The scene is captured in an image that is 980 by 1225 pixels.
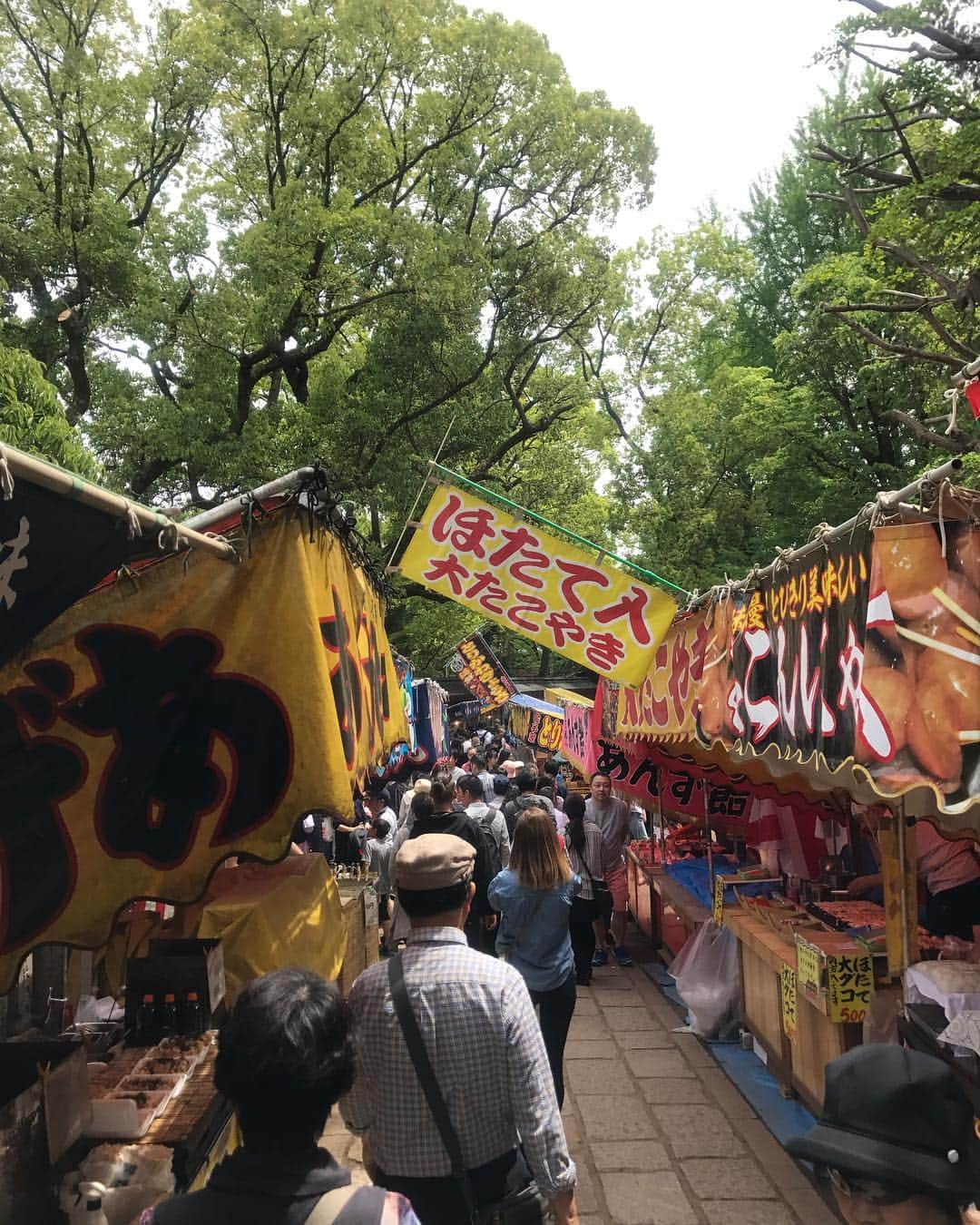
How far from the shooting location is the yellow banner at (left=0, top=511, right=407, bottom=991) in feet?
8.70

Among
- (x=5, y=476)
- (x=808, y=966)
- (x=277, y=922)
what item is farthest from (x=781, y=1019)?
(x=5, y=476)

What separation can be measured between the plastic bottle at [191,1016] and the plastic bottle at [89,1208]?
116 centimetres

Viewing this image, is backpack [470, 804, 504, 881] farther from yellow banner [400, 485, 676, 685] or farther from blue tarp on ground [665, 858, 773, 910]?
yellow banner [400, 485, 676, 685]

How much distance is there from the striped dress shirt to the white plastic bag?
5.36 meters

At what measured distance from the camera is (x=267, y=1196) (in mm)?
1655

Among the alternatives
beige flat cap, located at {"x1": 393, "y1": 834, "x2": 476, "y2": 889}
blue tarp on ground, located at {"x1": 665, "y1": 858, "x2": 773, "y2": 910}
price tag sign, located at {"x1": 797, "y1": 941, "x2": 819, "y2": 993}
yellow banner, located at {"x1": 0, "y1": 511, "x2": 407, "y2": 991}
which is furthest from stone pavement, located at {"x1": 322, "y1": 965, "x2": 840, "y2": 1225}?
yellow banner, located at {"x1": 0, "y1": 511, "x2": 407, "y2": 991}

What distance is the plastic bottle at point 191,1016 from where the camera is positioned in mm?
3920

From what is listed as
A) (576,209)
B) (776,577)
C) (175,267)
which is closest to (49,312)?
(175,267)

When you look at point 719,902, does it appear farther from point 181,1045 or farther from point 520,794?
point 181,1045

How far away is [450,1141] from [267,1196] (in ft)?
3.61

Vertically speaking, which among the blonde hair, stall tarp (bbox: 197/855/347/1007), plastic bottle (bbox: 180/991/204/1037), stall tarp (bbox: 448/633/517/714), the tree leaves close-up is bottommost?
plastic bottle (bbox: 180/991/204/1037)

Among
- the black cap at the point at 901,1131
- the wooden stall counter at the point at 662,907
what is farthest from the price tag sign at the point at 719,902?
the black cap at the point at 901,1131

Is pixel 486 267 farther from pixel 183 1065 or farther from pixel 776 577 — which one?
pixel 183 1065

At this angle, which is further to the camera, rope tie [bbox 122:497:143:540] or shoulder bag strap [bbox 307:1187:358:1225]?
rope tie [bbox 122:497:143:540]
